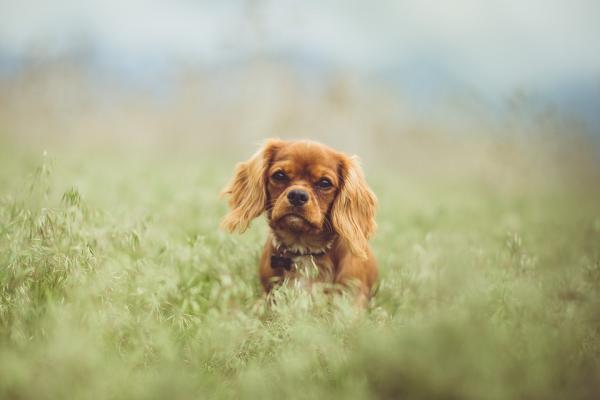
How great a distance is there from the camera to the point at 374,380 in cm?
211

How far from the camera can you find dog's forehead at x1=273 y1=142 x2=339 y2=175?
127 inches

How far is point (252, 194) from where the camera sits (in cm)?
346

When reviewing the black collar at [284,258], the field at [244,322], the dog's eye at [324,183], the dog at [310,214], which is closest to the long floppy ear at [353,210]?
the dog at [310,214]

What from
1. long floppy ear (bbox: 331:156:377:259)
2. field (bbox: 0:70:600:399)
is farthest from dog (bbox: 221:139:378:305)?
field (bbox: 0:70:600:399)

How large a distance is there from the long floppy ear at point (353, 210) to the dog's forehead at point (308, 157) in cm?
13

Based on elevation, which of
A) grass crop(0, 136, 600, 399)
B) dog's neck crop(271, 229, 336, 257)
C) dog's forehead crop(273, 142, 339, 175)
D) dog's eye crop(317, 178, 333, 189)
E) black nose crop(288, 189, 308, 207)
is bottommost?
grass crop(0, 136, 600, 399)

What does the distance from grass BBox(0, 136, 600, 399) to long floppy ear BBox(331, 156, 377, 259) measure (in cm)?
42

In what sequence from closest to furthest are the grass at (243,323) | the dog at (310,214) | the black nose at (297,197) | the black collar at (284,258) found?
the grass at (243,323) < the black nose at (297,197) < the dog at (310,214) < the black collar at (284,258)

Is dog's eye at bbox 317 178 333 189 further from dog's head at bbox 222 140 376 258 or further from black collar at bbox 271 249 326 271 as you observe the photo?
black collar at bbox 271 249 326 271

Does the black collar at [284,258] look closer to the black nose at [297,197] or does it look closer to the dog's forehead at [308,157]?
the black nose at [297,197]

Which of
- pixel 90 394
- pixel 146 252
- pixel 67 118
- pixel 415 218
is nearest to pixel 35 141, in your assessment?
pixel 67 118

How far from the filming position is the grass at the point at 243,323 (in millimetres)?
1944

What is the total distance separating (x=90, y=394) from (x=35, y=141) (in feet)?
45.5

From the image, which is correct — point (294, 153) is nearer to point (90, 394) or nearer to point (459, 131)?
point (90, 394)
